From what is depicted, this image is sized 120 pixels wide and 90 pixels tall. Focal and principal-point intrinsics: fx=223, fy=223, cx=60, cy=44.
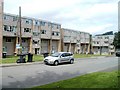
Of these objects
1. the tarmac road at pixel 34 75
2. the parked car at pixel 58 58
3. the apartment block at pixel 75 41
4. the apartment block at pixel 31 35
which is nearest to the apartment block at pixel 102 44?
the apartment block at pixel 75 41

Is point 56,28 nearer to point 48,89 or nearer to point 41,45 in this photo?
point 41,45

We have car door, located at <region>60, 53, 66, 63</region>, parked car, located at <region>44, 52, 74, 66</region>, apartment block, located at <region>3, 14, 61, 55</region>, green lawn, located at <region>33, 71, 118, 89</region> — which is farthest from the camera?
apartment block, located at <region>3, 14, 61, 55</region>

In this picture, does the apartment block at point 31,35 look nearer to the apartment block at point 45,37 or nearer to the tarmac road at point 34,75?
the apartment block at point 45,37

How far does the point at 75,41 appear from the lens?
3573 inches

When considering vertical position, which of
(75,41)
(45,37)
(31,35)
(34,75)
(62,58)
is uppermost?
(31,35)

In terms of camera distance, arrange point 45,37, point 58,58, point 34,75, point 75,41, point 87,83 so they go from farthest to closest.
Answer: point 75,41
point 45,37
point 58,58
point 34,75
point 87,83

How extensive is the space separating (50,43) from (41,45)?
170 inches

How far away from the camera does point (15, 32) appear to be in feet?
187

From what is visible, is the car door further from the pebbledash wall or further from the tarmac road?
the pebbledash wall

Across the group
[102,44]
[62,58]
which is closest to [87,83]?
[62,58]

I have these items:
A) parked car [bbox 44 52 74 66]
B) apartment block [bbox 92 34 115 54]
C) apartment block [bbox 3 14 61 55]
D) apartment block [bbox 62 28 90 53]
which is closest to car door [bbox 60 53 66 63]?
parked car [bbox 44 52 74 66]

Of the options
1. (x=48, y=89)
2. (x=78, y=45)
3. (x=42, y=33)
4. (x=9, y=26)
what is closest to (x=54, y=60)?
(x=48, y=89)

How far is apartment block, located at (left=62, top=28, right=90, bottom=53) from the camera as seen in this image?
277 feet

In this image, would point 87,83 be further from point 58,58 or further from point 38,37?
point 38,37
